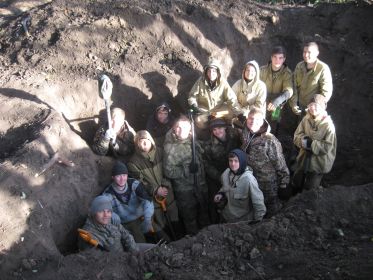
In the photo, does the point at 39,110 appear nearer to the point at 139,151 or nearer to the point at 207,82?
the point at 139,151

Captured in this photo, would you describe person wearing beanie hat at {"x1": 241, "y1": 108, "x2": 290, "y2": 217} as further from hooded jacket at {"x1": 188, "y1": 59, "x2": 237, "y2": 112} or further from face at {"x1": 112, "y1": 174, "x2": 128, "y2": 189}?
face at {"x1": 112, "y1": 174, "x2": 128, "y2": 189}

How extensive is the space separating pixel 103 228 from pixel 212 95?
11.8 feet

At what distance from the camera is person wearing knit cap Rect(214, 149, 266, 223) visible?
18.9 ft

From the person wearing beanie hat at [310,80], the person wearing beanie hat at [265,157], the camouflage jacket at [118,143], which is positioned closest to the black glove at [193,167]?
the person wearing beanie hat at [265,157]

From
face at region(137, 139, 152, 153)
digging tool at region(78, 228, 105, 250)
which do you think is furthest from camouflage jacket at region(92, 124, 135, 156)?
digging tool at region(78, 228, 105, 250)

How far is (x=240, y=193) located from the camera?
587cm

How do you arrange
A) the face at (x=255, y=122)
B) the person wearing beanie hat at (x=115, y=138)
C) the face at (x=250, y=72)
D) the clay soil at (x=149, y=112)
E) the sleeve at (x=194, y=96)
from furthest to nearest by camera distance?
the sleeve at (x=194, y=96) < the face at (x=250, y=72) < the person wearing beanie hat at (x=115, y=138) < the face at (x=255, y=122) < the clay soil at (x=149, y=112)

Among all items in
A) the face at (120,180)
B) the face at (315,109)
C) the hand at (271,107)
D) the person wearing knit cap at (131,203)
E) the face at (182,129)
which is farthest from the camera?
the hand at (271,107)

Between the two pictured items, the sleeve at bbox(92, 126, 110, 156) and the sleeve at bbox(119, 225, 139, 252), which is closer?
the sleeve at bbox(119, 225, 139, 252)

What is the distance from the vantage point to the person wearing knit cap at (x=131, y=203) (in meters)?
6.05

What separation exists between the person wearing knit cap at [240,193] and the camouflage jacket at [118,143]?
1.88 meters

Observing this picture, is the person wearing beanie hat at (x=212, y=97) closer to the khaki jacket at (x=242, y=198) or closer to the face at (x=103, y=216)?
the khaki jacket at (x=242, y=198)

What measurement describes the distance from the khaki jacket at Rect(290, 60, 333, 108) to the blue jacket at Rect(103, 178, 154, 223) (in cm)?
377

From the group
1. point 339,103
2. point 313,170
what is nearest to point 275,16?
point 339,103
